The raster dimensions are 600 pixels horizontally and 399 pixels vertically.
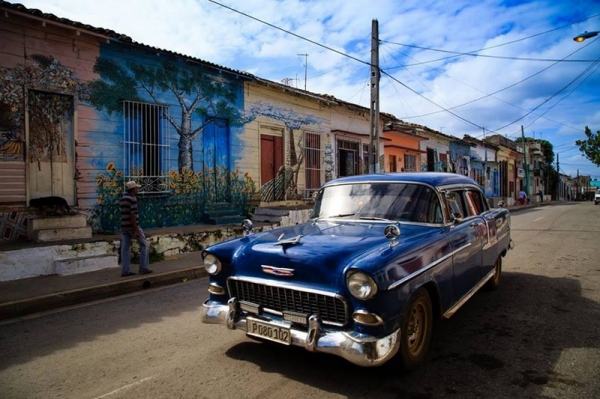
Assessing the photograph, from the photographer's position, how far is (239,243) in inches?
151

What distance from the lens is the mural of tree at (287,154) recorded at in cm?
1321

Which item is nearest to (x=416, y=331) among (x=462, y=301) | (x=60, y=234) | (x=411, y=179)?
(x=462, y=301)

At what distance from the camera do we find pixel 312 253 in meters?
3.17

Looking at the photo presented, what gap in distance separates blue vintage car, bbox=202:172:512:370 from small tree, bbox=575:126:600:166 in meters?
36.1

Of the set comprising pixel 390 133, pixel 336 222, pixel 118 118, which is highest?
pixel 390 133

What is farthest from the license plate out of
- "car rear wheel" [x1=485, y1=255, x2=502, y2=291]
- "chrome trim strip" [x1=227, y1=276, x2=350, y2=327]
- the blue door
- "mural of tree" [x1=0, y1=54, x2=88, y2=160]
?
the blue door

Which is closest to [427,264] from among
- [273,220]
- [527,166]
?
[273,220]

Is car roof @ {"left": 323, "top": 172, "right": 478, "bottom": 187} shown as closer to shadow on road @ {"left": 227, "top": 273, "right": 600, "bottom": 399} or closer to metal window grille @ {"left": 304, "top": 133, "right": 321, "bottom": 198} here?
shadow on road @ {"left": 227, "top": 273, "right": 600, "bottom": 399}

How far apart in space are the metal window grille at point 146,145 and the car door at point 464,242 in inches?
299

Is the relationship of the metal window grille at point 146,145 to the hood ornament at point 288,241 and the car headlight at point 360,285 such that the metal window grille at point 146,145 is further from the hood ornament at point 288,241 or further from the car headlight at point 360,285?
the car headlight at point 360,285

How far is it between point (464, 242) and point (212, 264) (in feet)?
8.67

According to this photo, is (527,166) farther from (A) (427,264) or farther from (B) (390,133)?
(A) (427,264)

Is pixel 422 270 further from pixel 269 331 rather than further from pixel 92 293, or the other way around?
pixel 92 293

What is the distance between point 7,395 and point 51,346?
1.13m
